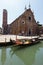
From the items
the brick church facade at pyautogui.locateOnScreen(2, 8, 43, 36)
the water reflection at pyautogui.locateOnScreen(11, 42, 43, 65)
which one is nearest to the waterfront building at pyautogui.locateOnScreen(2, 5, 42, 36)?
the brick church facade at pyautogui.locateOnScreen(2, 8, 43, 36)

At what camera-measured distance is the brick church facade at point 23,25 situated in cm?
3200

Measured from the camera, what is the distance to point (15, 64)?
378 inches

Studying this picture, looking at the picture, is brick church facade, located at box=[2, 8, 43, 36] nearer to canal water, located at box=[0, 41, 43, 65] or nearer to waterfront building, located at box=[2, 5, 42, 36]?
waterfront building, located at box=[2, 5, 42, 36]

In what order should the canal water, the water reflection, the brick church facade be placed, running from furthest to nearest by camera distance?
the brick church facade, the water reflection, the canal water

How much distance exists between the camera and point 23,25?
3238 centimetres

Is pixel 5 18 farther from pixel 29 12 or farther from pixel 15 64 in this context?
pixel 15 64

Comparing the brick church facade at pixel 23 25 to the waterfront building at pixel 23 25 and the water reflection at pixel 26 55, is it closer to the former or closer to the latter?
the waterfront building at pixel 23 25

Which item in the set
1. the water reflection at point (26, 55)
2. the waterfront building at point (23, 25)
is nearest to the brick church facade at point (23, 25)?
the waterfront building at point (23, 25)

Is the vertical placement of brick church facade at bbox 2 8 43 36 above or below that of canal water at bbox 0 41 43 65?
above

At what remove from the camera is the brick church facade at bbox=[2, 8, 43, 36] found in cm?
3200

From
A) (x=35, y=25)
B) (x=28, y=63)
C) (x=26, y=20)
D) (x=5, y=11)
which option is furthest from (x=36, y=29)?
(x=28, y=63)

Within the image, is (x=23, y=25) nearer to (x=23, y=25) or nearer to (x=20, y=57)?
(x=23, y=25)

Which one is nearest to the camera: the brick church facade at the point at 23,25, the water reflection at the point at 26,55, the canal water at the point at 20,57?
the canal water at the point at 20,57

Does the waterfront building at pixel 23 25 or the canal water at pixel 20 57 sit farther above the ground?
the waterfront building at pixel 23 25
